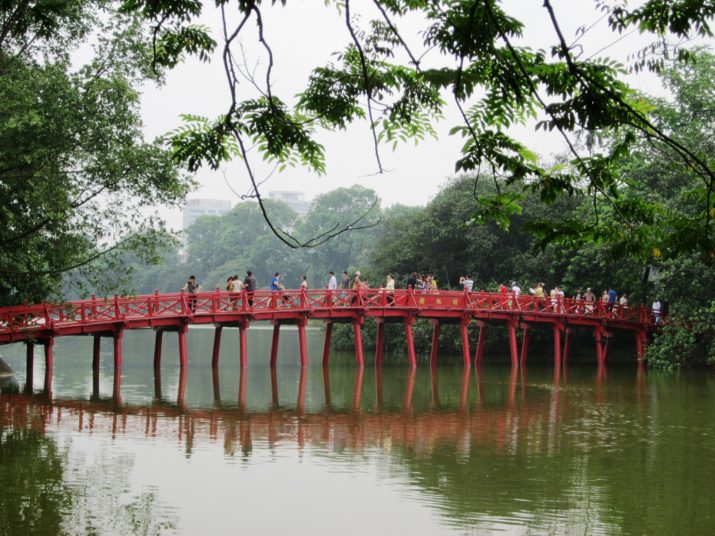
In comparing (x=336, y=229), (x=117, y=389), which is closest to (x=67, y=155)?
(x=117, y=389)

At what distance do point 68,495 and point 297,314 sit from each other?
64.4 feet

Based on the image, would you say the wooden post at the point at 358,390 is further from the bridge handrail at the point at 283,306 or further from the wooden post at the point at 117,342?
the wooden post at the point at 117,342

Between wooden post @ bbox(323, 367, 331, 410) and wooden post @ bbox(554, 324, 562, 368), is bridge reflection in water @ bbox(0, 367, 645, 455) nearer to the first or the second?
wooden post @ bbox(323, 367, 331, 410)

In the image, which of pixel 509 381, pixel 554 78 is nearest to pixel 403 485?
pixel 554 78

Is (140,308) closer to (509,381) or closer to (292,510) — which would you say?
(509,381)

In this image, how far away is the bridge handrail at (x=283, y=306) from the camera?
24891 millimetres

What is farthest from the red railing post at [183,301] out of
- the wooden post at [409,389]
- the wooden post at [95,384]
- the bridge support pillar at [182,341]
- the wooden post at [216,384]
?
the wooden post at [409,389]

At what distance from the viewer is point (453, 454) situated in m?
15.1

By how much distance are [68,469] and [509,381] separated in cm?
1794

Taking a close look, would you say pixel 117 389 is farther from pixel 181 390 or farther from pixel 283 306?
pixel 283 306

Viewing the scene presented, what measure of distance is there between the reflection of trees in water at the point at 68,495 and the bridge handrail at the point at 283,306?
9308 millimetres

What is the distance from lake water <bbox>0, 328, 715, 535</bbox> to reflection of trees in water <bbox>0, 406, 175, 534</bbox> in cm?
4

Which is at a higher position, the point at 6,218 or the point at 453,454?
the point at 6,218

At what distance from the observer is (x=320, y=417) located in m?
19.7
